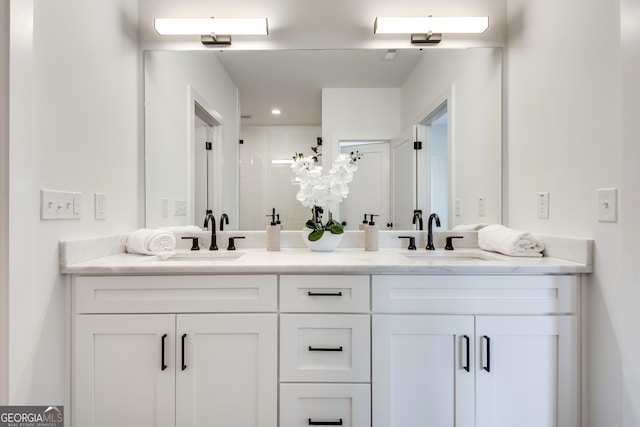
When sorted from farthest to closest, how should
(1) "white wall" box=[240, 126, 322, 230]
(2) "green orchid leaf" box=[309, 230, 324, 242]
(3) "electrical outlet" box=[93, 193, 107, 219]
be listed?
(1) "white wall" box=[240, 126, 322, 230] < (2) "green orchid leaf" box=[309, 230, 324, 242] < (3) "electrical outlet" box=[93, 193, 107, 219]

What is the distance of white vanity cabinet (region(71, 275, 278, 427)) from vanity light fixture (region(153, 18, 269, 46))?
135cm

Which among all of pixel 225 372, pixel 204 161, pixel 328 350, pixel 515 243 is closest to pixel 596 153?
pixel 515 243

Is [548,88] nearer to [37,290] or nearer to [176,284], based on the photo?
[176,284]

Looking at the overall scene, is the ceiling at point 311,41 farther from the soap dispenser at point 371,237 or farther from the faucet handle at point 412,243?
the faucet handle at point 412,243

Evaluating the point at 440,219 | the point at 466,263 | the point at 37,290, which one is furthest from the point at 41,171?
the point at 440,219

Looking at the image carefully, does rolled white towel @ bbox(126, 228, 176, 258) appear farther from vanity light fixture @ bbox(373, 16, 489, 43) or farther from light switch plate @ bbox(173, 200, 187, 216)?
vanity light fixture @ bbox(373, 16, 489, 43)

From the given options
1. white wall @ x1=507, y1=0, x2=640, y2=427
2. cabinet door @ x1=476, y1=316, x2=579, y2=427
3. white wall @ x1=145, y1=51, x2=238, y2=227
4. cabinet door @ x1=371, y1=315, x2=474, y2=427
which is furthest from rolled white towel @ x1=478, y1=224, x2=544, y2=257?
white wall @ x1=145, y1=51, x2=238, y2=227

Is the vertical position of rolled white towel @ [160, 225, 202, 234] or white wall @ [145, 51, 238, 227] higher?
white wall @ [145, 51, 238, 227]

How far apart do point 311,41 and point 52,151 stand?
1.36m

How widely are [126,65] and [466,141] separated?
6.33ft

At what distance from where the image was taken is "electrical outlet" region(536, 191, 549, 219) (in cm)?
147

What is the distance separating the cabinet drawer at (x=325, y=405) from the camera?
123cm

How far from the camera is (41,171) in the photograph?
116 cm

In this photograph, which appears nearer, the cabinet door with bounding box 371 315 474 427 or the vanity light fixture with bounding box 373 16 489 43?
the cabinet door with bounding box 371 315 474 427
